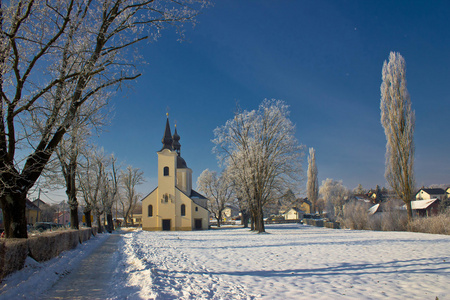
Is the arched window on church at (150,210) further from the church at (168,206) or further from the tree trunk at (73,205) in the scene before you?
the tree trunk at (73,205)

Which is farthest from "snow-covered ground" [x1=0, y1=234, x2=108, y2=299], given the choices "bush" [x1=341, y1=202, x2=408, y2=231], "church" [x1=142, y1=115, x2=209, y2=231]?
"church" [x1=142, y1=115, x2=209, y2=231]

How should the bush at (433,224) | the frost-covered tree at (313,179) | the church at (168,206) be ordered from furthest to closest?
the frost-covered tree at (313,179)
the church at (168,206)
the bush at (433,224)

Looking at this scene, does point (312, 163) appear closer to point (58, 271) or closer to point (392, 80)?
point (392, 80)

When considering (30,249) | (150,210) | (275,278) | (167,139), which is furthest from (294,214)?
(30,249)

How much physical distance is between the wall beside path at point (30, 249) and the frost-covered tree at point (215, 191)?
42103 millimetres

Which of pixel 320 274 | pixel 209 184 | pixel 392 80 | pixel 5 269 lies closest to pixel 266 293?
pixel 320 274

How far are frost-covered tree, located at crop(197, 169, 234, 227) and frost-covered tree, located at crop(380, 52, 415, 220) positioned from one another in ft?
101

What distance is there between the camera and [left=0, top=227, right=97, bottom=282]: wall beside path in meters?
7.11

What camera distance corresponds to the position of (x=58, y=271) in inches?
392

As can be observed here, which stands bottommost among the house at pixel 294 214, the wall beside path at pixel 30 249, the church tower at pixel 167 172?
the house at pixel 294 214

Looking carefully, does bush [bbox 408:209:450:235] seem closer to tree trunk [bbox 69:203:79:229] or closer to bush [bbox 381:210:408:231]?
bush [bbox 381:210:408:231]

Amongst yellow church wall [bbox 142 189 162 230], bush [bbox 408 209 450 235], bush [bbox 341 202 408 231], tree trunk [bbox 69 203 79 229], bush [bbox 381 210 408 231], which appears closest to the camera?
bush [bbox 408 209 450 235]

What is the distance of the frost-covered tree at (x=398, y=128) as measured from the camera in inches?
1161

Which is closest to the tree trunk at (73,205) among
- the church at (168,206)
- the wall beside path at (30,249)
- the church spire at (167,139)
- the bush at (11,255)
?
the wall beside path at (30,249)
